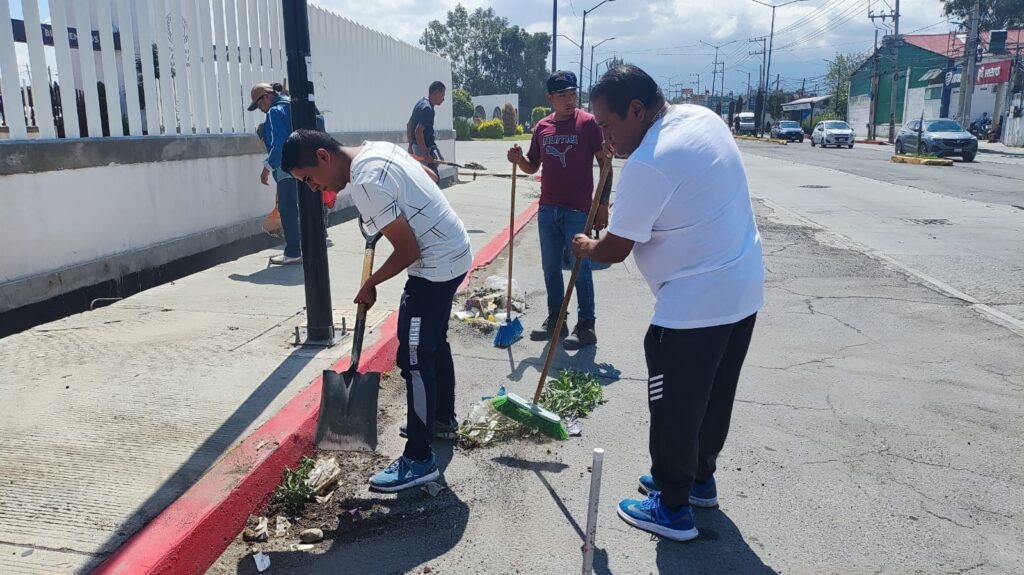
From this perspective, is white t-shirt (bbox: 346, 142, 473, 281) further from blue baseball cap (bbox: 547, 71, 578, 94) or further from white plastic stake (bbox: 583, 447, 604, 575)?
blue baseball cap (bbox: 547, 71, 578, 94)

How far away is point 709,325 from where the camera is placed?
279cm

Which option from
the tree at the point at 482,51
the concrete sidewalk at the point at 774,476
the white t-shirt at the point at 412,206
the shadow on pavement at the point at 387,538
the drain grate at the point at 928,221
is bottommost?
the shadow on pavement at the point at 387,538

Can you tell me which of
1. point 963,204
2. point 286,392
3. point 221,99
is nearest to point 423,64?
point 221,99

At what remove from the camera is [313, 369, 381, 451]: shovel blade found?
3479 millimetres

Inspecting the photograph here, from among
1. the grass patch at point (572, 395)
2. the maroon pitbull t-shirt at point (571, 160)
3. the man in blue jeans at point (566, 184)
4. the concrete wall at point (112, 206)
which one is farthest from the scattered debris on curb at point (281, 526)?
the concrete wall at point (112, 206)

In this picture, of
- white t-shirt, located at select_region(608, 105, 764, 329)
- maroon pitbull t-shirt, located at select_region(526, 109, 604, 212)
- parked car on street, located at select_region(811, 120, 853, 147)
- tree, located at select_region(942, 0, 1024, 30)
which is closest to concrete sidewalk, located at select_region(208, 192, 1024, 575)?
white t-shirt, located at select_region(608, 105, 764, 329)

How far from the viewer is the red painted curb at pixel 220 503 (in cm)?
268

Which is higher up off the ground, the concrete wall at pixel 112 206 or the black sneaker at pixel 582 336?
the concrete wall at pixel 112 206

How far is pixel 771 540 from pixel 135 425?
3.06 metres

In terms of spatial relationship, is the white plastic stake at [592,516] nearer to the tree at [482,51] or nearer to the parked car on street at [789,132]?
the parked car on street at [789,132]

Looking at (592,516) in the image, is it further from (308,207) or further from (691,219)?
(308,207)

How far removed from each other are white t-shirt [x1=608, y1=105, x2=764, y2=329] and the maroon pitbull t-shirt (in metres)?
2.55

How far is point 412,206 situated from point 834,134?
42437 millimetres

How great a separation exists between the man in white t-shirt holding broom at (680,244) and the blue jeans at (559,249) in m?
2.44
